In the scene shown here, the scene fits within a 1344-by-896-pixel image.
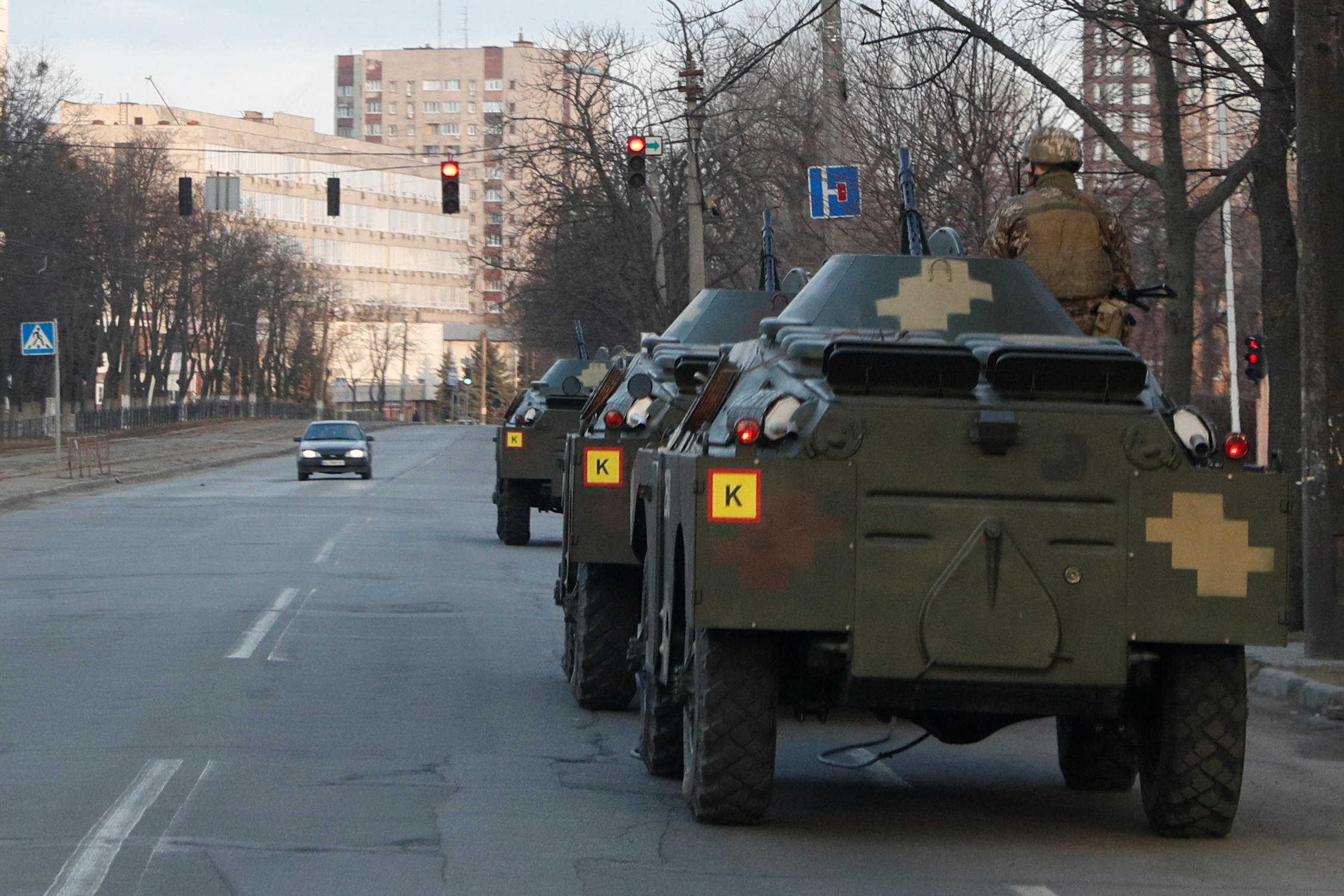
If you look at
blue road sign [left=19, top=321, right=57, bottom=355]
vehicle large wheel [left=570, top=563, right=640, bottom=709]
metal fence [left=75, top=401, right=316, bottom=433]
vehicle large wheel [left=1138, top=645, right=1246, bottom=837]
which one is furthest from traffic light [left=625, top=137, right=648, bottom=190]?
metal fence [left=75, top=401, right=316, bottom=433]

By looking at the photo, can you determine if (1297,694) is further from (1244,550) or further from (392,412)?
(392,412)

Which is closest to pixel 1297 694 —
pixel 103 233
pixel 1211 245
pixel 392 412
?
pixel 1211 245

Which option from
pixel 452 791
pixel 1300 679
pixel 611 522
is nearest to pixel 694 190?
pixel 1300 679

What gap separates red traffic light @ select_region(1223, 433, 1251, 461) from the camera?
266 inches

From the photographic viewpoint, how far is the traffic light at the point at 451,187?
31.8m

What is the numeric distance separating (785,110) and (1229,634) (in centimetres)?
3391

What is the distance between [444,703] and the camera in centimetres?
1047

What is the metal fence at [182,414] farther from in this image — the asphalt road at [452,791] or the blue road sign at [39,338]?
the asphalt road at [452,791]

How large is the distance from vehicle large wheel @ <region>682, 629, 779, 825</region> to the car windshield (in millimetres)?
38524

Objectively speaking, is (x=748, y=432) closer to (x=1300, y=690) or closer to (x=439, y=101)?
(x=1300, y=690)

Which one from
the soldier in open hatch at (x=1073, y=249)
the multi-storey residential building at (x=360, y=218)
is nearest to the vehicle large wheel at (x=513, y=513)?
the soldier in open hatch at (x=1073, y=249)

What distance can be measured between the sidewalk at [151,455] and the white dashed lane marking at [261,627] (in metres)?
16.5

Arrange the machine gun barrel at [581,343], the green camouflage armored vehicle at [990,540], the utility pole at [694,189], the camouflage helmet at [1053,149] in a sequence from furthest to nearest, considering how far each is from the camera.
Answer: the utility pole at [694,189] → the machine gun barrel at [581,343] → the camouflage helmet at [1053,149] → the green camouflage armored vehicle at [990,540]

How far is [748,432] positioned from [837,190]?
16710 millimetres
